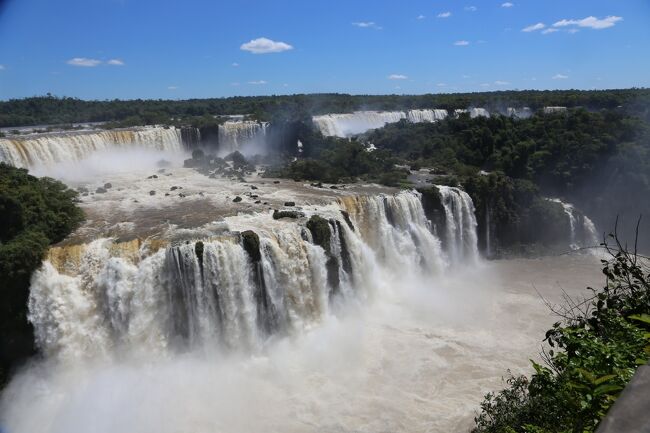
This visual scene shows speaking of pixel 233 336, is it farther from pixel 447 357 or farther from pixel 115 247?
pixel 447 357

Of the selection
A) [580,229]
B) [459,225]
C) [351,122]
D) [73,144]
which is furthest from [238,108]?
[580,229]

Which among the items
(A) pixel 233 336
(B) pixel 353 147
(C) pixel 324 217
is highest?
(B) pixel 353 147

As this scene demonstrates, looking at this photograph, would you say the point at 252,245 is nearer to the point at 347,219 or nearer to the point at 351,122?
the point at 347,219

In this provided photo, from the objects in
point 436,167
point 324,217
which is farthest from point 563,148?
point 324,217

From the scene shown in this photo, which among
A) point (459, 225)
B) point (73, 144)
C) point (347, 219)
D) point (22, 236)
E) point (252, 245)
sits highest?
point (73, 144)

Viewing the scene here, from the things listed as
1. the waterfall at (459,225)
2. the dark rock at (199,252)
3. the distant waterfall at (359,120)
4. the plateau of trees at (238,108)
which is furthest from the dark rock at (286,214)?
the distant waterfall at (359,120)
